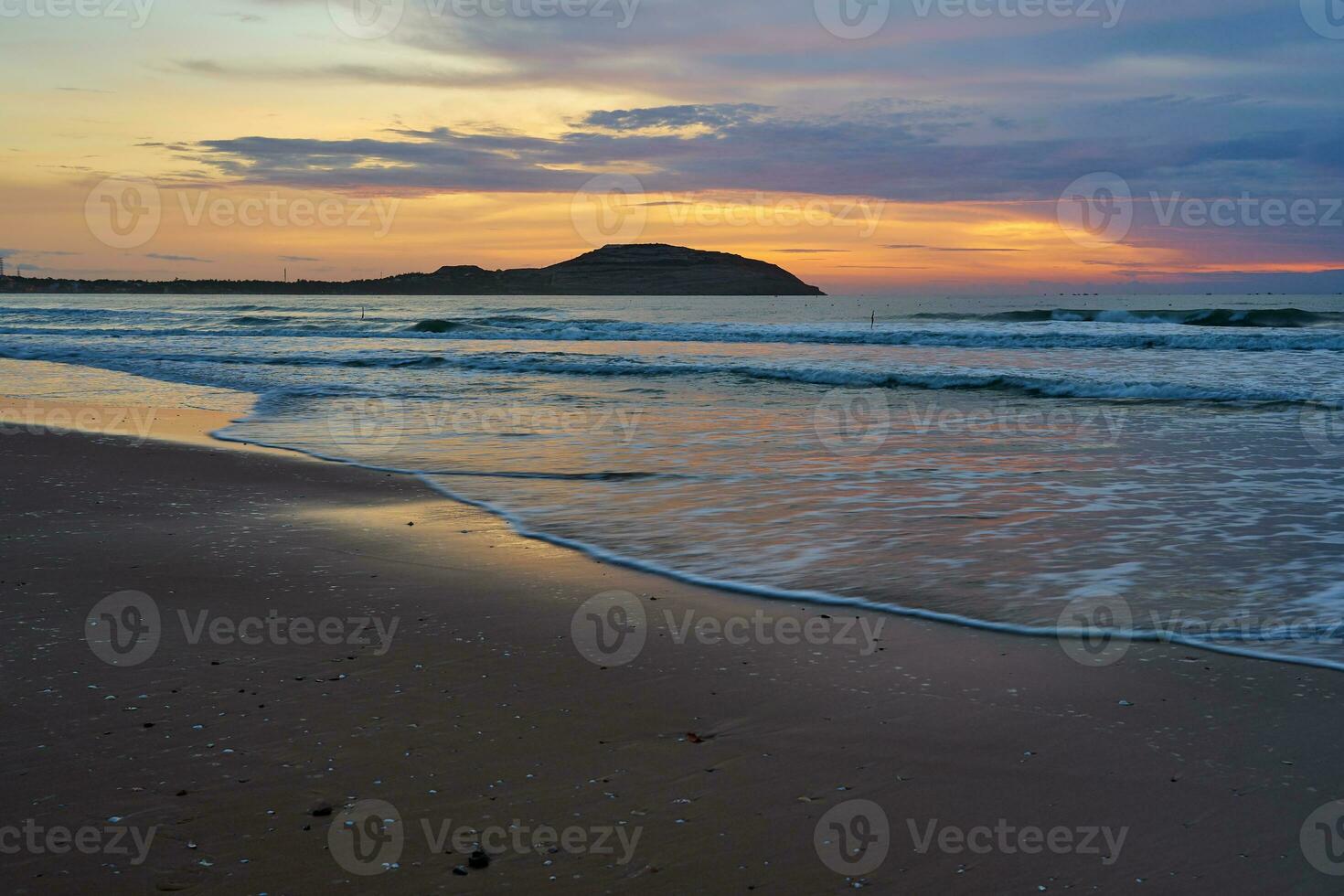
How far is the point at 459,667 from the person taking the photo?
4.34 metres

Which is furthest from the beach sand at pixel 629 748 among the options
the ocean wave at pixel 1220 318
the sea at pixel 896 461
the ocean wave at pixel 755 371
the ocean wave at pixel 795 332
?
the ocean wave at pixel 1220 318

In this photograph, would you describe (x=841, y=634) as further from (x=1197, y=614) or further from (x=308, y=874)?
(x=308, y=874)

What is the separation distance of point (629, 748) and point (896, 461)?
7492 millimetres

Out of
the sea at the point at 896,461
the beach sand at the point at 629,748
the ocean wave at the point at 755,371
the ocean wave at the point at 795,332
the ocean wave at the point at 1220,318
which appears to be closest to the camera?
the beach sand at the point at 629,748

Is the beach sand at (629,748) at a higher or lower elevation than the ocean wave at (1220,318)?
lower

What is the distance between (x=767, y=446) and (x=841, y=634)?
6.94 metres

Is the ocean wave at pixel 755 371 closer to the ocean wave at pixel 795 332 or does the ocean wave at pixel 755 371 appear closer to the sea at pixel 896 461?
the sea at pixel 896 461

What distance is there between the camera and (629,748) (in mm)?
3533

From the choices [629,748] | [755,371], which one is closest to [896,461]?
[629,748]

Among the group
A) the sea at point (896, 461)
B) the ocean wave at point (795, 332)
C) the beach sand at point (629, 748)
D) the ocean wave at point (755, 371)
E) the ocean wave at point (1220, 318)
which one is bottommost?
the beach sand at point (629, 748)

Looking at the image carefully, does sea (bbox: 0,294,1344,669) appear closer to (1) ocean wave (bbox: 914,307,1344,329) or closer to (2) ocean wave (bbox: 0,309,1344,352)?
(2) ocean wave (bbox: 0,309,1344,352)

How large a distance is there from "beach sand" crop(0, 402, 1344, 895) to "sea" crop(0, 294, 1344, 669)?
88 centimetres

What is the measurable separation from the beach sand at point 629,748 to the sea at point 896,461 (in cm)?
88

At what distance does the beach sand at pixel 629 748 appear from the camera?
276 cm
